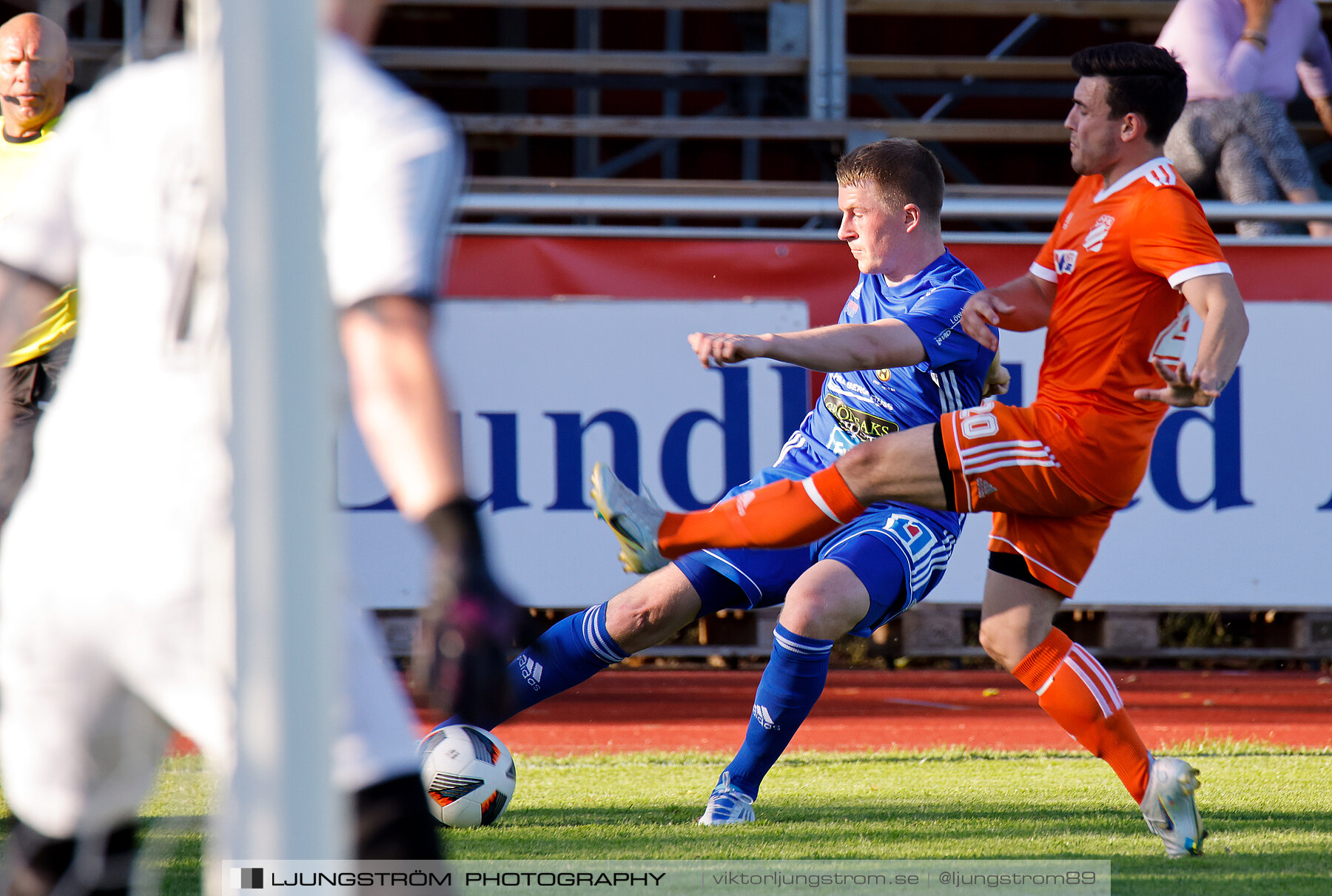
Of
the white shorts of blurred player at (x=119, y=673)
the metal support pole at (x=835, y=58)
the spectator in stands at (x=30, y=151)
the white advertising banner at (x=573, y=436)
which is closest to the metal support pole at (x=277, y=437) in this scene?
the white shorts of blurred player at (x=119, y=673)

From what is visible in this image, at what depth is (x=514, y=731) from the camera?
6094mm

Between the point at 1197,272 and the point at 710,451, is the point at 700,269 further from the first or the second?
the point at 1197,272

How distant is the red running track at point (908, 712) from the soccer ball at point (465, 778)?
1.65 meters

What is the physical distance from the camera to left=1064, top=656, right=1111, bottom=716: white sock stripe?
147 inches

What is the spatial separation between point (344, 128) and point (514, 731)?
4.73 metres

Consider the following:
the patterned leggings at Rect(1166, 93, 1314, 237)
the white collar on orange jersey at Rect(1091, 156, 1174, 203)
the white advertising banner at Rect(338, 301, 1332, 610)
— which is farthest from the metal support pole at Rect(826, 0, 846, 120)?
the white collar on orange jersey at Rect(1091, 156, 1174, 203)

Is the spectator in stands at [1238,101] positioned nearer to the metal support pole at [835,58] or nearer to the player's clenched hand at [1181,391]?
the metal support pole at [835,58]

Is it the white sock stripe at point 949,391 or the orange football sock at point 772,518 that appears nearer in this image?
the orange football sock at point 772,518

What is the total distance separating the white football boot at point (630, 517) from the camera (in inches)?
162

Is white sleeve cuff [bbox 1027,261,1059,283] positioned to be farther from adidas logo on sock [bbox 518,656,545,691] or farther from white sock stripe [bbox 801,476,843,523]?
adidas logo on sock [bbox 518,656,545,691]

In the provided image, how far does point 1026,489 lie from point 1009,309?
47 cm

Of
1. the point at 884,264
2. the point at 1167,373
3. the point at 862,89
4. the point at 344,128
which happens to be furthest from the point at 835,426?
the point at 862,89

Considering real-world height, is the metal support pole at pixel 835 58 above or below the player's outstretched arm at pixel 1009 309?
above

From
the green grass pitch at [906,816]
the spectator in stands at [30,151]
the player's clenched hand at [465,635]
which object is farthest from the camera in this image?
the spectator in stands at [30,151]
